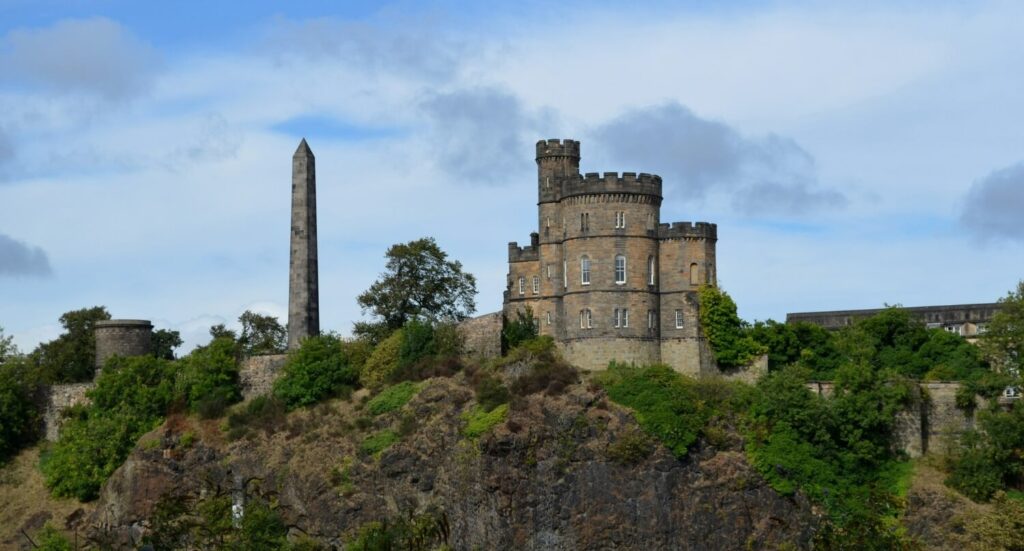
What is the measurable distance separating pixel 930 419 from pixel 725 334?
9086 mm

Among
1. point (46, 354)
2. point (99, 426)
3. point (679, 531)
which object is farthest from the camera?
point (46, 354)

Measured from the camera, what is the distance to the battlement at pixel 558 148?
79.8m

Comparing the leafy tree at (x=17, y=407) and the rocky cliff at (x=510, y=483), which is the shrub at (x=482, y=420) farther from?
the leafy tree at (x=17, y=407)

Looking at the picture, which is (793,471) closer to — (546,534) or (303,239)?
(546,534)

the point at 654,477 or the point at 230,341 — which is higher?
the point at 230,341

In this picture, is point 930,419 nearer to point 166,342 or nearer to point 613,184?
Result: point 613,184

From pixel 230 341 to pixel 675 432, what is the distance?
23250 mm

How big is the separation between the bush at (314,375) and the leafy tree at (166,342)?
52.3ft

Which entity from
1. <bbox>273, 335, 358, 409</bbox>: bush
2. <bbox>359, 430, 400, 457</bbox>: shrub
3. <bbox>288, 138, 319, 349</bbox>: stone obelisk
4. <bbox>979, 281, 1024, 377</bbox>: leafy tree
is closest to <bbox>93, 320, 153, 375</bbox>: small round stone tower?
<bbox>288, 138, 319, 349</bbox>: stone obelisk

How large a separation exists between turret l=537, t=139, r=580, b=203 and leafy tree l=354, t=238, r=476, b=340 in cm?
805

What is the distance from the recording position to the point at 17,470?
8194 cm

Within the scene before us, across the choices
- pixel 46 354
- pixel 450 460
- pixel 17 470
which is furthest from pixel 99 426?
pixel 450 460

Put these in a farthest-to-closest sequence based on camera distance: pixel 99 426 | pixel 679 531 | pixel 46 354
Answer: pixel 46 354, pixel 99 426, pixel 679 531

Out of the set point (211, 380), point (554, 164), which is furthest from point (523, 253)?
point (211, 380)
